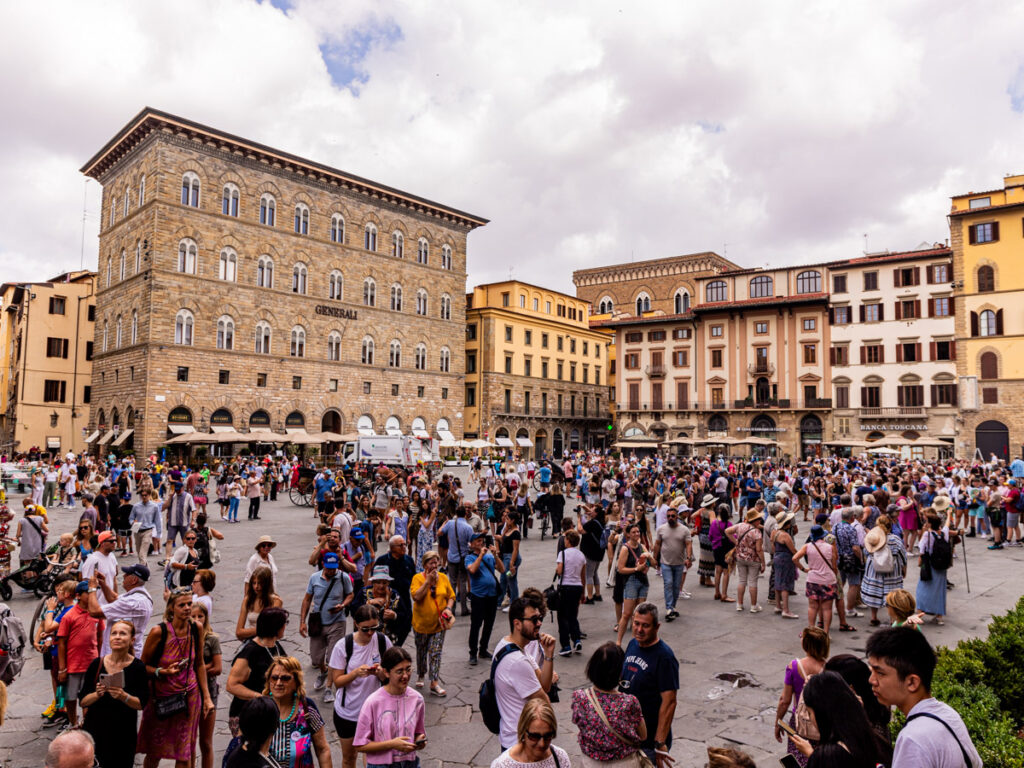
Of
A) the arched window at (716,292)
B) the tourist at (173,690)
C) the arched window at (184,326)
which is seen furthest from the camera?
the arched window at (716,292)

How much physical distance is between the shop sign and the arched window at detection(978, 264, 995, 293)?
132 feet

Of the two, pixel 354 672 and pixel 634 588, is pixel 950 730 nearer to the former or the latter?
pixel 354 672

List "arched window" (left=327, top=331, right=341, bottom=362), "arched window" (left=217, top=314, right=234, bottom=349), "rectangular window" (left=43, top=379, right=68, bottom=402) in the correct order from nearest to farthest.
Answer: "arched window" (left=217, top=314, right=234, bottom=349)
"arched window" (left=327, top=331, right=341, bottom=362)
"rectangular window" (left=43, top=379, right=68, bottom=402)

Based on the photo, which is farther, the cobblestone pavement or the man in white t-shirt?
the man in white t-shirt

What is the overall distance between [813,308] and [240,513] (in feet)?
140

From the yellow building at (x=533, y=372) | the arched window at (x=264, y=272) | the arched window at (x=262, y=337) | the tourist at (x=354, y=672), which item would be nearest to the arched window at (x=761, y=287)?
the yellow building at (x=533, y=372)

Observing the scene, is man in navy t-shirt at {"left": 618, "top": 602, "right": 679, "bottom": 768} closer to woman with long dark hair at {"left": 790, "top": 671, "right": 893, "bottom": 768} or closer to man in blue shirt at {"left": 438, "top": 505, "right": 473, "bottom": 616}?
woman with long dark hair at {"left": 790, "top": 671, "right": 893, "bottom": 768}

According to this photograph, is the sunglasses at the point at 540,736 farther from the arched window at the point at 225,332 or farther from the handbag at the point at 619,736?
the arched window at the point at 225,332

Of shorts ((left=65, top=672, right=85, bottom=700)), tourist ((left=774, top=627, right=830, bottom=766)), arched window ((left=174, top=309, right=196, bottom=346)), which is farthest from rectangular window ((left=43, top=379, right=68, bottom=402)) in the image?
tourist ((left=774, top=627, right=830, bottom=766))

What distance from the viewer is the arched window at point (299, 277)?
41.0 meters


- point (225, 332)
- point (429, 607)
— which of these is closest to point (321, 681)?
point (429, 607)

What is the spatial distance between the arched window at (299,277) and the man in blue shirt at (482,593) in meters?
36.5

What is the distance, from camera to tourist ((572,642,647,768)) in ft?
11.6

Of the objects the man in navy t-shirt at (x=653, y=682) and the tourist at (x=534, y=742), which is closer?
the tourist at (x=534, y=742)
